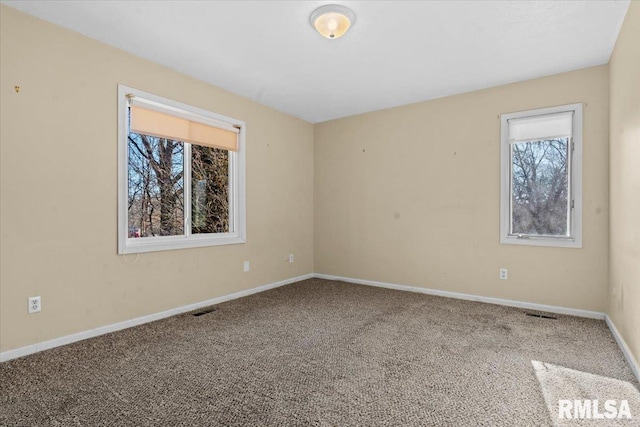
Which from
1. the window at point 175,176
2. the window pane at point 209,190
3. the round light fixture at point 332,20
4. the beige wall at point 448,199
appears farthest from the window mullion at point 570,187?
the window pane at point 209,190

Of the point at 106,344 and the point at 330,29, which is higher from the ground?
the point at 330,29

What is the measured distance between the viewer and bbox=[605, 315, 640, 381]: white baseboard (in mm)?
2164

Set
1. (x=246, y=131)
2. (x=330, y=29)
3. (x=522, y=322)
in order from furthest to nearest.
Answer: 1. (x=246, y=131)
2. (x=522, y=322)
3. (x=330, y=29)

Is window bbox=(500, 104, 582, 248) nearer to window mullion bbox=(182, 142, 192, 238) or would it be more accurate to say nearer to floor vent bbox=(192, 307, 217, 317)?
floor vent bbox=(192, 307, 217, 317)

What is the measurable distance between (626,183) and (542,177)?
1.20 m

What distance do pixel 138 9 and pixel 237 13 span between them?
2.36 ft

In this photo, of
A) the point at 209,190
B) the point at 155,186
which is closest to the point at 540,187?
the point at 209,190

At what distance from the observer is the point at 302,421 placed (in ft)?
5.57

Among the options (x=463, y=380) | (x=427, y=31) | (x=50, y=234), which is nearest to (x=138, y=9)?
(x=50, y=234)

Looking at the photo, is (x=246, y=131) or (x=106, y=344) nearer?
(x=106, y=344)

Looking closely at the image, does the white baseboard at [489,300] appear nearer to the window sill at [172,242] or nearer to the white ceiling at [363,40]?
the window sill at [172,242]

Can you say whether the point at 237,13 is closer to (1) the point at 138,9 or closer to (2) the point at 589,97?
(1) the point at 138,9

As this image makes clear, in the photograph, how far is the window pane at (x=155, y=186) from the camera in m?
3.28

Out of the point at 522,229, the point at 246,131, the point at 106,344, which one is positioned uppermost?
the point at 246,131
